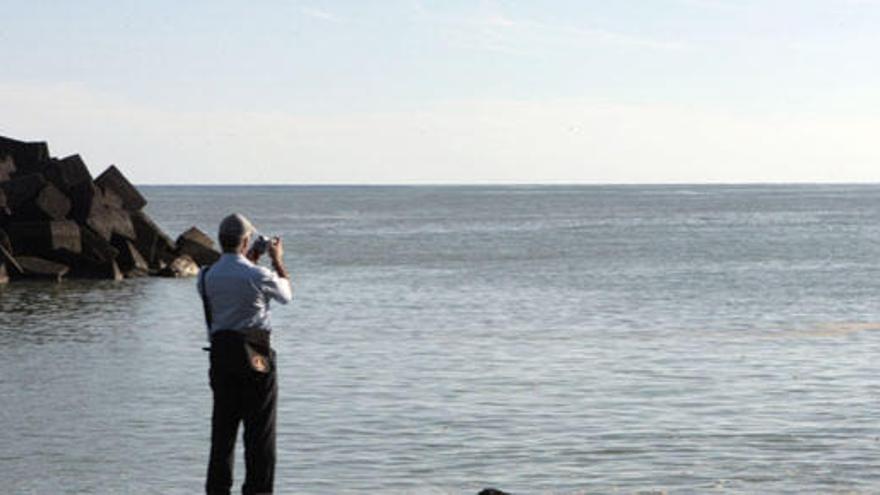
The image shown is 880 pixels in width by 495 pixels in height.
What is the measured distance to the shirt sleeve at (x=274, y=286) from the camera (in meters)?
9.37

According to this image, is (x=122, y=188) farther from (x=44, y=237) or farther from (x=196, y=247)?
(x=44, y=237)

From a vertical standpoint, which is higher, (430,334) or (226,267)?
(226,267)

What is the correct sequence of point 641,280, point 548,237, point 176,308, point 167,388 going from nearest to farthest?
point 167,388
point 176,308
point 641,280
point 548,237

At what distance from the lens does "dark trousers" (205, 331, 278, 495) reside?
948 cm

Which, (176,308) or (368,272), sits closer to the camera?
(176,308)

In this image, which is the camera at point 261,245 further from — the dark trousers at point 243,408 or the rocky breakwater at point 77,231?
the rocky breakwater at point 77,231

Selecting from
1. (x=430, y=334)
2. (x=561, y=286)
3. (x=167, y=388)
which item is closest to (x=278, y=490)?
(x=167, y=388)

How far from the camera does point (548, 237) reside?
79.5 meters

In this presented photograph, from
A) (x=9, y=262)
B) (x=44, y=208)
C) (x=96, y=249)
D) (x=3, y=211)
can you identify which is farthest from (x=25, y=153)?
(x=9, y=262)

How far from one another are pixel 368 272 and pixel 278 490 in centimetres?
3490

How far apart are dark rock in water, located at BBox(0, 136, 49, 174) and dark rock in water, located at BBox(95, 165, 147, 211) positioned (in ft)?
5.14

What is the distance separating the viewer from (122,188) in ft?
145

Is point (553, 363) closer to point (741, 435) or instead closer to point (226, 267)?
point (741, 435)

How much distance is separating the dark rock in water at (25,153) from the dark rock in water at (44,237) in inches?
216
